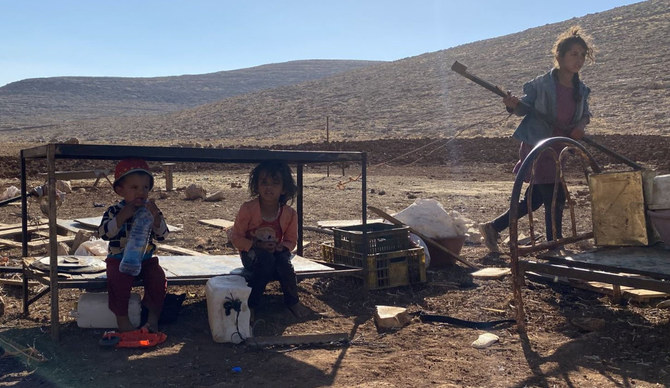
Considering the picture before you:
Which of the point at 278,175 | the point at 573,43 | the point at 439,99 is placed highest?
the point at 439,99

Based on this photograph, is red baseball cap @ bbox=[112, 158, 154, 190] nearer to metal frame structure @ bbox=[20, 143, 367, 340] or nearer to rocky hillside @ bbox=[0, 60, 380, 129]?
metal frame structure @ bbox=[20, 143, 367, 340]

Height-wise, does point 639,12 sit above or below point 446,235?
above

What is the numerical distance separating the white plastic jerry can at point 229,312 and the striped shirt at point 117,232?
569mm

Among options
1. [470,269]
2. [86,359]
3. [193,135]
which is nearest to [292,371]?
[86,359]

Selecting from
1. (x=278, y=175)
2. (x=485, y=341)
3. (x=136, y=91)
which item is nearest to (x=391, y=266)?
(x=278, y=175)

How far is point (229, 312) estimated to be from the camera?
457 centimetres

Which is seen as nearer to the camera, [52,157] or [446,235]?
[52,157]

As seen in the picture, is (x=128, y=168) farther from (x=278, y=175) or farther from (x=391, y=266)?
(x=391, y=266)

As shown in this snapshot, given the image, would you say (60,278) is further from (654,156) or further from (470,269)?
(654,156)

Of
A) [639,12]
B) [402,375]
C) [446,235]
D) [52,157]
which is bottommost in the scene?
[402,375]

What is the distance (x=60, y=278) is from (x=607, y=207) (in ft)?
12.9

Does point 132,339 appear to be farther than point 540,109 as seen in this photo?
No

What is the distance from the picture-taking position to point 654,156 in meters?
18.4

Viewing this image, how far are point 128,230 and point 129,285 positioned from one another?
403 millimetres
